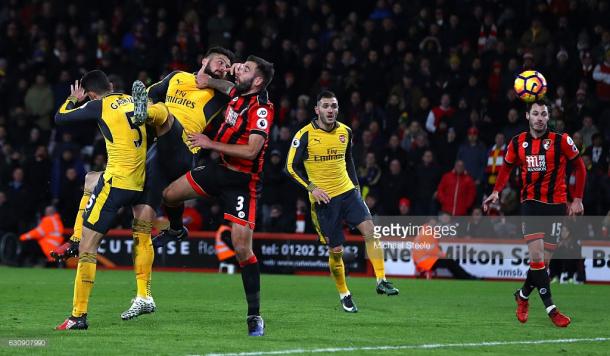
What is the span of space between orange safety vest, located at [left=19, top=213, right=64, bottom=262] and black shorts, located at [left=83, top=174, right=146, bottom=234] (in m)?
13.6

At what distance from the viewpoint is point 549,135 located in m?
13.0

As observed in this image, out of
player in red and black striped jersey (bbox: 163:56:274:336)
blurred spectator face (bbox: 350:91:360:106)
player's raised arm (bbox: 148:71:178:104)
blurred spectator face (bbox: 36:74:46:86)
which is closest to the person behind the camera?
player in red and black striped jersey (bbox: 163:56:274:336)

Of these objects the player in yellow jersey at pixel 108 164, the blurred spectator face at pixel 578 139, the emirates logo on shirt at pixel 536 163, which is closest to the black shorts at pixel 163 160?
the player in yellow jersey at pixel 108 164

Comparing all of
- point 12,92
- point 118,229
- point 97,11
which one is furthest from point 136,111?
point 97,11

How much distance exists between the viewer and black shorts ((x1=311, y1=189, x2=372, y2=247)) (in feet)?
48.2

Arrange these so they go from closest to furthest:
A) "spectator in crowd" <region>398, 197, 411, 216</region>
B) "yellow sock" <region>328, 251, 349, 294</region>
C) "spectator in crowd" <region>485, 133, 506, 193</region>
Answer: "yellow sock" <region>328, 251, 349, 294</region> < "spectator in crowd" <region>485, 133, 506, 193</region> < "spectator in crowd" <region>398, 197, 411, 216</region>

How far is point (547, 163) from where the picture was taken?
12953 millimetres

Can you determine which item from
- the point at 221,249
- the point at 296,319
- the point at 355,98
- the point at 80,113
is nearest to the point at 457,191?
the point at 355,98

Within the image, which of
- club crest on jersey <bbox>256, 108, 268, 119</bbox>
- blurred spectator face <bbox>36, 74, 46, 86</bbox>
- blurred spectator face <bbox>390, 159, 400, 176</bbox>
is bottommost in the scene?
blurred spectator face <bbox>390, 159, 400, 176</bbox>

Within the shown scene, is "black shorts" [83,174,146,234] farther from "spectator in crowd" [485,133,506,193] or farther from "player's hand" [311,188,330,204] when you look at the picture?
"spectator in crowd" [485,133,506,193]

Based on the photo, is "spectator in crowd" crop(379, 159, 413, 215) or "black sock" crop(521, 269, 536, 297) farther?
"spectator in crowd" crop(379, 159, 413, 215)

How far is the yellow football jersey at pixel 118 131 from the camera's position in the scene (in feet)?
37.1

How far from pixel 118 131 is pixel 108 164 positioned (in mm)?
355

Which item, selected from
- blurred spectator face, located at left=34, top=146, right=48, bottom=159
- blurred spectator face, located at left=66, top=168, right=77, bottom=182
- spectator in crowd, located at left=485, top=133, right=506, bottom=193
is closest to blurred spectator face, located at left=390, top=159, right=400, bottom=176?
spectator in crowd, located at left=485, top=133, right=506, bottom=193
